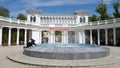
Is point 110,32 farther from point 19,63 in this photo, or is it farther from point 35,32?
point 19,63

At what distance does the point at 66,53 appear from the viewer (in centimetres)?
1291

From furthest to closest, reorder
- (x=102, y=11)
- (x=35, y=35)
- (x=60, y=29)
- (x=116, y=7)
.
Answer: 1. (x=102, y=11)
2. (x=60, y=29)
3. (x=116, y=7)
4. (x=35, y=35)

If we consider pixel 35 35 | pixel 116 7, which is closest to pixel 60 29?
pixel 35 35

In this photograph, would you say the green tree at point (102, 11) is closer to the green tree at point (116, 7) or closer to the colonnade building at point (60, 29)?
the green tree at point (116, 7)

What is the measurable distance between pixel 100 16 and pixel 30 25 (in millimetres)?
23017

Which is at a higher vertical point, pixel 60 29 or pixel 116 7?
pixel 116 7

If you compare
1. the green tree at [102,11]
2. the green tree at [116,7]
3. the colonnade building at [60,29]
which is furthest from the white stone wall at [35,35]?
the green tree at [116,7]

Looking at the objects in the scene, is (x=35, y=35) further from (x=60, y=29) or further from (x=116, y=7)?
(x=116, y=7)

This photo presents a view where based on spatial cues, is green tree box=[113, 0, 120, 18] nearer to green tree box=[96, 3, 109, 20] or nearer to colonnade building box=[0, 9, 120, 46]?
green tree box=[96, 3, 109, 20]

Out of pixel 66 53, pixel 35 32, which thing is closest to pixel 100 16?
pixel 35 32

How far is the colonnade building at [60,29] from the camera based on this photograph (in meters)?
36.8

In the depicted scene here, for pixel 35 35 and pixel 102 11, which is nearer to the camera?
pixel 35 35

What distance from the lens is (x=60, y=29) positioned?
45.2 m

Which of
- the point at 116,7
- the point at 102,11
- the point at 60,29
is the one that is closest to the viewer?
the point at 116,7
